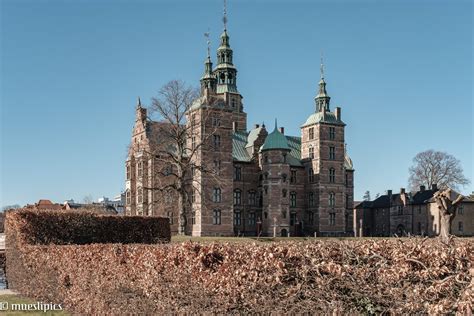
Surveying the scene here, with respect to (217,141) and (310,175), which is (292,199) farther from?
(217,141)

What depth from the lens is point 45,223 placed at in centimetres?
2128

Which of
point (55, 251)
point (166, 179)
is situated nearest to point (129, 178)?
point (166, 179)

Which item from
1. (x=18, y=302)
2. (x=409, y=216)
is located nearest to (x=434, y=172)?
(x=409, y=216)

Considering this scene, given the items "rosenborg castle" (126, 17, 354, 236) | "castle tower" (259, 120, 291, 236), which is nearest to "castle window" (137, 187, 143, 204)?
"rosenborg castle" (126, 17, 354, 236)

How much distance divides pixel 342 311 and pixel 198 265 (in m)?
2.81

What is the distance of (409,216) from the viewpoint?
Answer: 72875mm

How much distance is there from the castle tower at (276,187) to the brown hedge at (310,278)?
49.4 meters

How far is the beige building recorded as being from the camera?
6919 centimetres

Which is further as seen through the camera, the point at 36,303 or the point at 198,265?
the point at 36,303

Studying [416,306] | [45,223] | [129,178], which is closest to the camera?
[416,306]

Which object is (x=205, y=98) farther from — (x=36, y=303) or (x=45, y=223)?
(x=36, y=303)

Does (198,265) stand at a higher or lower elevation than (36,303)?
higher

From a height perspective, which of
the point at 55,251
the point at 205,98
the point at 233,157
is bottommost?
the point at 55,251

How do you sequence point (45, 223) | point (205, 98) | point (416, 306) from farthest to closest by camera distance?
point (205, 98)
point (45, 223)
point (416, 306)
